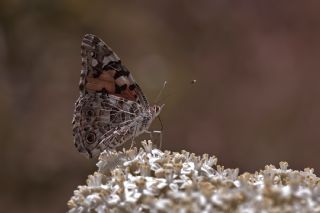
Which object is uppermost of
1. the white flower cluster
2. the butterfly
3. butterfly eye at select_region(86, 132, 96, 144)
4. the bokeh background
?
the bokeh background

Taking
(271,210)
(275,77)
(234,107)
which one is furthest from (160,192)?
(275,77)

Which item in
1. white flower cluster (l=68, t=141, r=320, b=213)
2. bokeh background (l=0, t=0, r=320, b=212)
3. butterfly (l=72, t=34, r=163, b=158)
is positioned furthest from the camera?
bokeh background (l=0, t=0, r=320, b=212)

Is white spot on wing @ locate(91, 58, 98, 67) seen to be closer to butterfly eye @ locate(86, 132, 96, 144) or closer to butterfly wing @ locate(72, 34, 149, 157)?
butterfly wing @ locate(72, 34, 149, 157)

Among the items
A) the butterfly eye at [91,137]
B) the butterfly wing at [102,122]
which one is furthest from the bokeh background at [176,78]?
the butterfly eye at [91,137]

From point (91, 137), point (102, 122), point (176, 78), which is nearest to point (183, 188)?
point (91, 137)

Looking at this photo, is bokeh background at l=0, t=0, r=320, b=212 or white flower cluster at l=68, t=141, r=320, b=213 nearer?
white flower cluster at l=68, t=141, r=320, b=213

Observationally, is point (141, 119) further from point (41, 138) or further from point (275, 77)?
point (275, 77)

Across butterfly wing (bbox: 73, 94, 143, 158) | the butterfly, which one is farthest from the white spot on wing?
butterfly wing (bbox: 73, 94, 143, 158)
